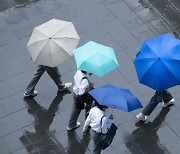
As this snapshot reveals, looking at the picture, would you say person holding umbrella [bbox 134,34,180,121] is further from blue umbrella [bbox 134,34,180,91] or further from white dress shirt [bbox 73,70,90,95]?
white dress shirt [bbox 73,70,90,95]

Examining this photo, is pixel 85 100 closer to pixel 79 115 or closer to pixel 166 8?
pixel 79 115

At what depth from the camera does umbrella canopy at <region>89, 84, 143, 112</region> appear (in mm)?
9047

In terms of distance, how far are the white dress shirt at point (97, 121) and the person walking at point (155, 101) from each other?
172 cm

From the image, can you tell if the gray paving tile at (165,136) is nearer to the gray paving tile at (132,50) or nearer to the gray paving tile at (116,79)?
the gray paving tile at (116,79)

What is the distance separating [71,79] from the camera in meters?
11.8

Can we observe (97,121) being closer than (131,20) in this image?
Yes

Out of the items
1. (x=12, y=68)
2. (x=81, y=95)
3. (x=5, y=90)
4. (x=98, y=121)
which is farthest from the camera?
(x=12, y=68)

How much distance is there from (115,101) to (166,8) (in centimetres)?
526

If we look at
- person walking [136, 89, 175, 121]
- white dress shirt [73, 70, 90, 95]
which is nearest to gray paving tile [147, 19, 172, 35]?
person walking [136, 89, 175, 121]

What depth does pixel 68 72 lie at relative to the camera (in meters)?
12.0

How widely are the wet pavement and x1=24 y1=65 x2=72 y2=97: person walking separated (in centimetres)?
17

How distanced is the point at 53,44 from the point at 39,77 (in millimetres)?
1153

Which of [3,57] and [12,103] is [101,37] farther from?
[12,103]

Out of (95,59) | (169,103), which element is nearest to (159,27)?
(169,103)
